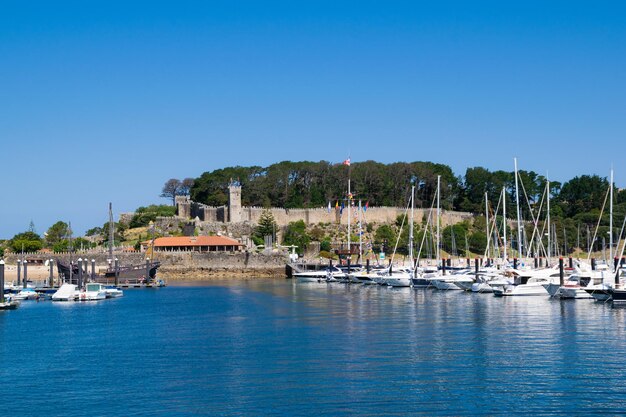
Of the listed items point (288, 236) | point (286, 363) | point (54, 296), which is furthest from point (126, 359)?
point (288, 236)

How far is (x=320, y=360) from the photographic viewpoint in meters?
28.8

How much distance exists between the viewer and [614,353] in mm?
29453

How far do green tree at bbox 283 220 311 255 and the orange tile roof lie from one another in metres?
8.19

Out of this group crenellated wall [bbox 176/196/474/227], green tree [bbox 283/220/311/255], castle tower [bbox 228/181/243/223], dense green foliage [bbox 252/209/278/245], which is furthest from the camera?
crenellated wall [bbox 176/196/474/227]

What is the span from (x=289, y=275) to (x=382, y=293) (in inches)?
1209

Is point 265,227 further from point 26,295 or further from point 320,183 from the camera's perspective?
point 26,295

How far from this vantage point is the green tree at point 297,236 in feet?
331

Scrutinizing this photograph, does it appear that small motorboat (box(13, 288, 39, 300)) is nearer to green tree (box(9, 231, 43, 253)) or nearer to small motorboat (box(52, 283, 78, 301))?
small motorboat (box(52, 283, 78, 301))

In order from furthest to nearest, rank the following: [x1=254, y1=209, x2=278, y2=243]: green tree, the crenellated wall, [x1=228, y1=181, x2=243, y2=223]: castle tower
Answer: the crenellated wall → [x1=228, y1=181, x2=243, y2=223]: castle tower → [x1=254, y1=209, x2=278, y2=243]: green tree

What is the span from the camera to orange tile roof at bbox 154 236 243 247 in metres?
93.7

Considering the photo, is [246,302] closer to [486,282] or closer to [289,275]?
[486,282]

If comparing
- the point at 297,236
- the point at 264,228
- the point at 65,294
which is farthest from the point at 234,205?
the point at 65,294

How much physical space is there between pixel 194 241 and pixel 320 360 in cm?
6659

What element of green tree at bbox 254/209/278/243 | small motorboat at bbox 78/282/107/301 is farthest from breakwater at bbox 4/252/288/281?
small motorboat at bbox 78/282/107/301
